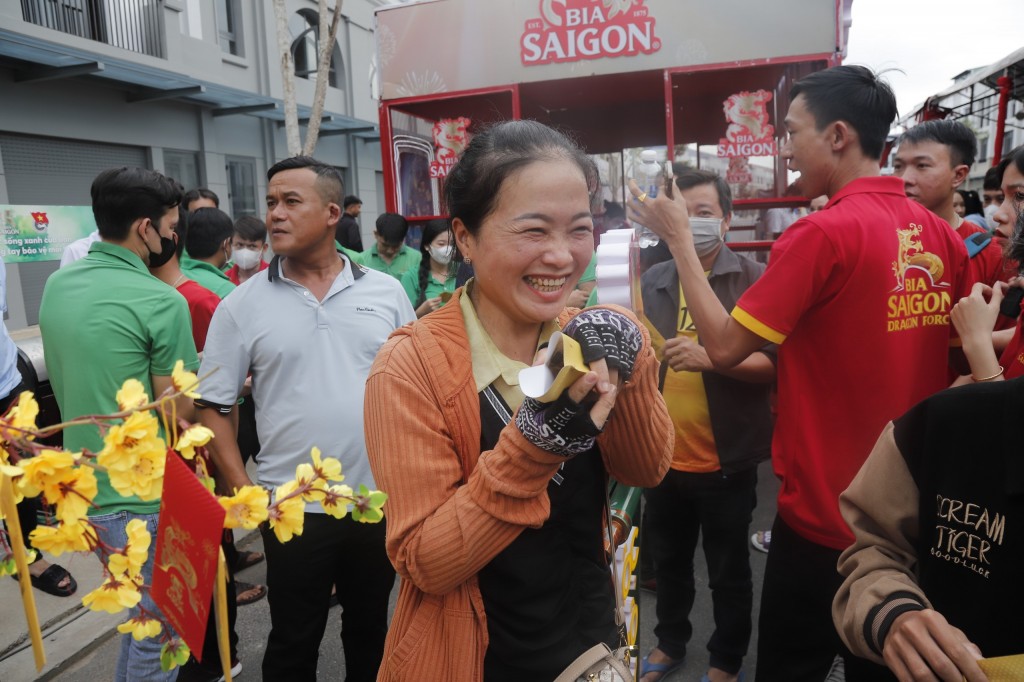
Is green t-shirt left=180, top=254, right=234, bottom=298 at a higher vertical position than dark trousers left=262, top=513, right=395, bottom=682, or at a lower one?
higher

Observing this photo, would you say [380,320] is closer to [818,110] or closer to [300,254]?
[300,254]

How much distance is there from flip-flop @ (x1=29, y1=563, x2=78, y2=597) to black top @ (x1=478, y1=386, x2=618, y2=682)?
3249 millimetres

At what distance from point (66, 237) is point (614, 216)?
6.72 meters

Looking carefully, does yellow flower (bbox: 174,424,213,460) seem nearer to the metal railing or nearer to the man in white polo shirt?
the man in white polo shirt

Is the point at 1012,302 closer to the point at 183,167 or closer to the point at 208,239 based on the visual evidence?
the point at 208,239

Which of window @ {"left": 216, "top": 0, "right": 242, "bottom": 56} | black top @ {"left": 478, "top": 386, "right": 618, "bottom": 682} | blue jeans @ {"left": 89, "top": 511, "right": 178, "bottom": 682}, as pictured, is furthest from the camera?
window @ {"left": 216, "top": 0, "right": 242, "bottom": 56}

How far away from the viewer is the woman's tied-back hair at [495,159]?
4.49 ft

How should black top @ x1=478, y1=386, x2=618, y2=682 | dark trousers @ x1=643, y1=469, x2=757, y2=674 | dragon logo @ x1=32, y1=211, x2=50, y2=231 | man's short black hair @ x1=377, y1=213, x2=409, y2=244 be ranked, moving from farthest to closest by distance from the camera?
dragon logo @ x1=32, y1=211, x2=50, y2=231, man's short black hair @ x1=377, y1=213, x2=409, y2=244, dark trousers @ x1=643, y1=469, x2=757, y2=674, black top @ x1=478, y1=386, x2=618, y2=682

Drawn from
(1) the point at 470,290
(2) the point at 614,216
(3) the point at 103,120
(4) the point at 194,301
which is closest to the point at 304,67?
(3) the point at 103,120

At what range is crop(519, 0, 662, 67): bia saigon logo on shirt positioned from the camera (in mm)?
4969

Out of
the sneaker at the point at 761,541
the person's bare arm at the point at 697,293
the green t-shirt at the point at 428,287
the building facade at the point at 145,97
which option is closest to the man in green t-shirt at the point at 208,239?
the green t-shirt at the point at 428,287

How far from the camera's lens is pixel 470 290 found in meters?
1.53

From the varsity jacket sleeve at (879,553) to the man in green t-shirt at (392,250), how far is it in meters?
4.70

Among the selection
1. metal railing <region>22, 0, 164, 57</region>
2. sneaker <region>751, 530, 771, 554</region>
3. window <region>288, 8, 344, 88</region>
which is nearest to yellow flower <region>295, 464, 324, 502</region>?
sneaker <region>751, 530, 771, 554</region>
